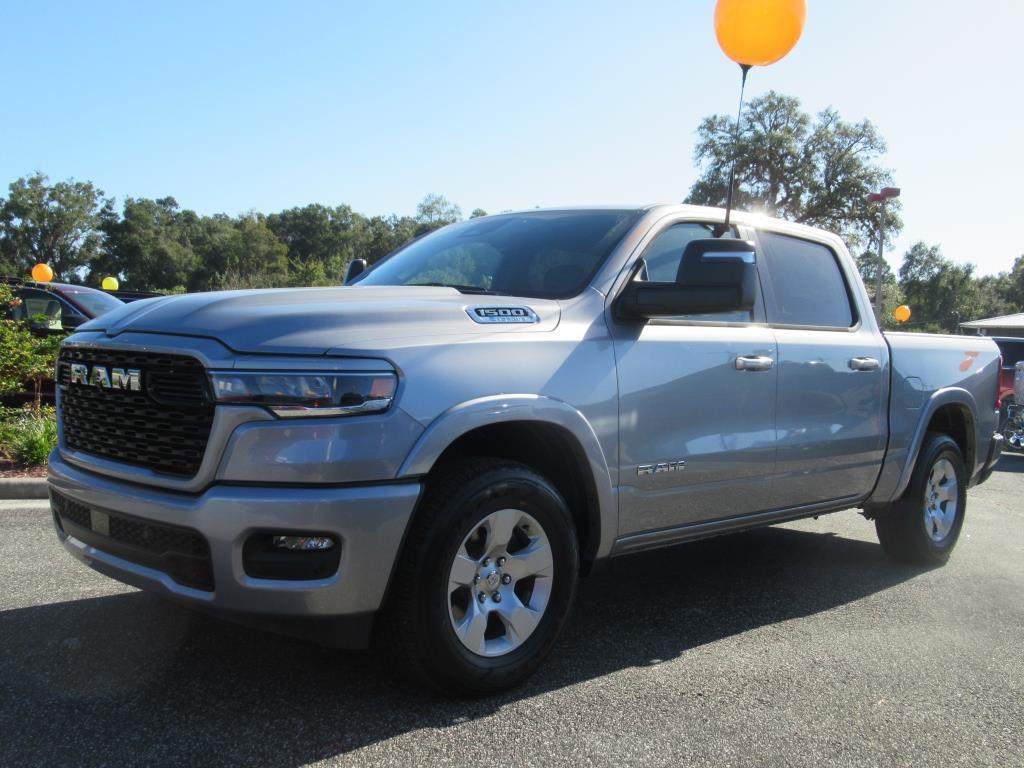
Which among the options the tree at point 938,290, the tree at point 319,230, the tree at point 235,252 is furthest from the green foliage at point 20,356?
the tree at point 319,230

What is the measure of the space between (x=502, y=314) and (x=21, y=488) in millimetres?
4924

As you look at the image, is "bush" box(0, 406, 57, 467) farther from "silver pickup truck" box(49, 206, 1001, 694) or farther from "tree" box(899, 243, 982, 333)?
"tree" box(899, 243, 982, 333)

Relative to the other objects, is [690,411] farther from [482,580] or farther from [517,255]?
[482,580]

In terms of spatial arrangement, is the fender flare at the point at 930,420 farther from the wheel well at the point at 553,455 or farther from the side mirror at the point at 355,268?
the side mirror at the point at 355,268

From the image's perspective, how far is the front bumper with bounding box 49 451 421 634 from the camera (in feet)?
8.59

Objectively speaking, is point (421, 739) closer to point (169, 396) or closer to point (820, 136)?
point (169, 396)

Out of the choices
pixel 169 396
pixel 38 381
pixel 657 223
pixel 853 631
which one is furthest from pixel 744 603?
pixel 38 381

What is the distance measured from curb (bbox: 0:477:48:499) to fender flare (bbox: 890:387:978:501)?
5.74m

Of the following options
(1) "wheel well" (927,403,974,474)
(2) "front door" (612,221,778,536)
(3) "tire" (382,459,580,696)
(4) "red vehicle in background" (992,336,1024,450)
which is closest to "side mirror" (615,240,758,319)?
(2) "front door" (612,221,778,536)

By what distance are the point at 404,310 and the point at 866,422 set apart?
9.06 ft

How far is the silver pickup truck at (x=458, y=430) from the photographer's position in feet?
8.75

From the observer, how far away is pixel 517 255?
12.9 ft

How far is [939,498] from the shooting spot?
5488 mm

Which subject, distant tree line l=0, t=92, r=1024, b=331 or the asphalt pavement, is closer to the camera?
the asphalt pavement
